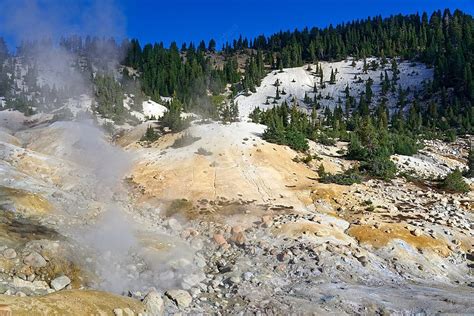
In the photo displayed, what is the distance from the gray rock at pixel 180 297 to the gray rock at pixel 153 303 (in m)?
0.51

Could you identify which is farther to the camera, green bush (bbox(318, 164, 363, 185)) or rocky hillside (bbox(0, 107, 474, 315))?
Result: green bush (bbox(318, 164, 363, 185))

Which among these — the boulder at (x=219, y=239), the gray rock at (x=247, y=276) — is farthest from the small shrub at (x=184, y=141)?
the gray rock at (x=247, y=276)

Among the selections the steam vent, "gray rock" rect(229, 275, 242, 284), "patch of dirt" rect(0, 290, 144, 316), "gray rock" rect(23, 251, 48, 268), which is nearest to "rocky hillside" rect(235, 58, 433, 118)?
the steam vent

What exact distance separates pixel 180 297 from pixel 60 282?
3.04 m

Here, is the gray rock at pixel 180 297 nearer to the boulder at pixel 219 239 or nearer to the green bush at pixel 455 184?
the boulder at pixel 219 239

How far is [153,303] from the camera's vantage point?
10.5 metres

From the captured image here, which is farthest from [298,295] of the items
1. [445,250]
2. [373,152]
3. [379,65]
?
[379,65]

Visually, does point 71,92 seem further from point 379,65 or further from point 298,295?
point 379,65

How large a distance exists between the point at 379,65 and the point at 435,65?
50.4 feet

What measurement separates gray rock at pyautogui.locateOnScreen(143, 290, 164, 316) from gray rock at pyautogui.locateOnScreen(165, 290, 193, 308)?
51cm

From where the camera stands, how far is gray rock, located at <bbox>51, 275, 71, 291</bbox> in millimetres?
10844

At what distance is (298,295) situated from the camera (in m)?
11.6

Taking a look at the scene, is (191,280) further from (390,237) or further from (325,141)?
(325,141)

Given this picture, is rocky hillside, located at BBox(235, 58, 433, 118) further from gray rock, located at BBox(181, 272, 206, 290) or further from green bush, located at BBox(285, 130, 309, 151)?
gray rock, located at BBox(181, 272, 206, 290)
